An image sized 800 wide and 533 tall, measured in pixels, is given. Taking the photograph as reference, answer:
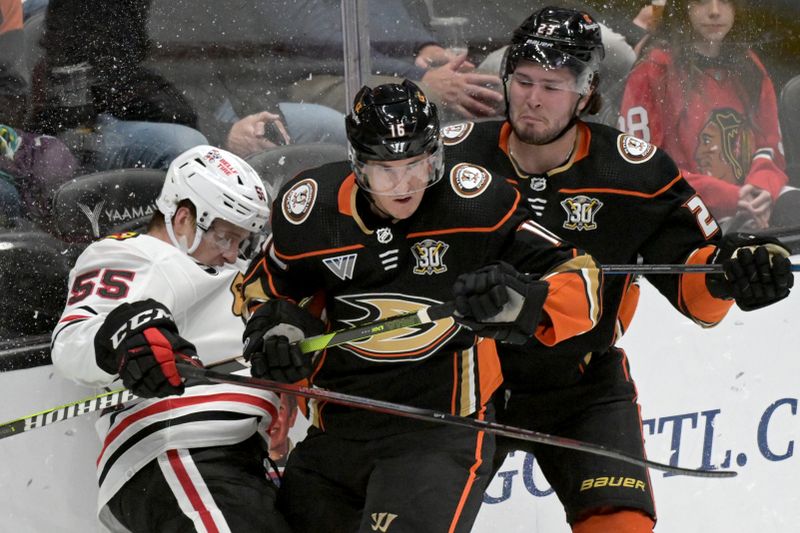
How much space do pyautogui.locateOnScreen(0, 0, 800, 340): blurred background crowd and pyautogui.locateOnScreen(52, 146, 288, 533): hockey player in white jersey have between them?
1.09 ft

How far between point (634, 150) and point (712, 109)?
121 cm

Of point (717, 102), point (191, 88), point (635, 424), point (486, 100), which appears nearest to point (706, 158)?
point (717, 102)

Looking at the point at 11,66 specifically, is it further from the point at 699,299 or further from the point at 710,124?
the point at 710,124

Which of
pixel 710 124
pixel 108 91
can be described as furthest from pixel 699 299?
pixel 108 91

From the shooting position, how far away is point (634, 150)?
9.36ft

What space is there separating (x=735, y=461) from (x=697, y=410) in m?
0.21

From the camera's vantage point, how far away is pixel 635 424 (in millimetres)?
2830

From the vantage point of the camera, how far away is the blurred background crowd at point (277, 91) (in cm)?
310

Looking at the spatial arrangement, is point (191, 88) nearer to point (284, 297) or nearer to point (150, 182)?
point (150, 182)

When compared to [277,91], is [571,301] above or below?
below

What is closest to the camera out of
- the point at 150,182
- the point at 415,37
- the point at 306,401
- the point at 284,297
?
the point at 284,297

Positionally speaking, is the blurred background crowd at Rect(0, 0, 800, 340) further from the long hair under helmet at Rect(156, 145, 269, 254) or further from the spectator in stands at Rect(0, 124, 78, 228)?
the long hair under helmet at Rect(156, 145, 269, 254)

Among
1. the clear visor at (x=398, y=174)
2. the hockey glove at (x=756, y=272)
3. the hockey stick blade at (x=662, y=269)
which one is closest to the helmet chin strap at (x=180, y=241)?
the clear visor at (x=398, y=174)

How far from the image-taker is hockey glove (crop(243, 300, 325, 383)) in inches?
95.7
